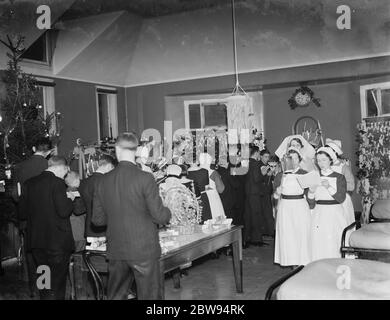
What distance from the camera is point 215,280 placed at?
19.7ft

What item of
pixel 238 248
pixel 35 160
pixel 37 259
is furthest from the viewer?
pixel 35 160

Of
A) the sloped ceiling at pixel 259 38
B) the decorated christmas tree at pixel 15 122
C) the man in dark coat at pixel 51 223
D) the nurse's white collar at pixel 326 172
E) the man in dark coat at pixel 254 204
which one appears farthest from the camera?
the sloped ceiling at pixel 259 38

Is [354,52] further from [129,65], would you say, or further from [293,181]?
[129,65]

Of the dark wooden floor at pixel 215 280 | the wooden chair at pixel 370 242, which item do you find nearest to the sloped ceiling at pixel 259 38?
the dark wooden floor at pixel 215 280

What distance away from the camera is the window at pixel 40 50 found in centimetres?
885

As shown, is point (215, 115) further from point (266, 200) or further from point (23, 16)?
point (23, 16)

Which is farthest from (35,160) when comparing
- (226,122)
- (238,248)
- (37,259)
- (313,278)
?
(226,122)

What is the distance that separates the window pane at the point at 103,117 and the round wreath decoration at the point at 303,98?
4.19 m

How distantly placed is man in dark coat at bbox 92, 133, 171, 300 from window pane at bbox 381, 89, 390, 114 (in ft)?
25.3

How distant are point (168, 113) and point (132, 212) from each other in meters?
8.14

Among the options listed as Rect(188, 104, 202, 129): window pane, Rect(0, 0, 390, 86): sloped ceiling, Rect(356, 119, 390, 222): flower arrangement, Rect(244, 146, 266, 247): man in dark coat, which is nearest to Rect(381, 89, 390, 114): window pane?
Rect(356, 119, 390, 222): flower arrangement

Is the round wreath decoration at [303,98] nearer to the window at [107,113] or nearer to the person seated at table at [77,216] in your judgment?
the window at [107,113]

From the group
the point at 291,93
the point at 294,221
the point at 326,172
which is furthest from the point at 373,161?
the point at 326,172

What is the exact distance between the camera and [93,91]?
1049 centimetres
